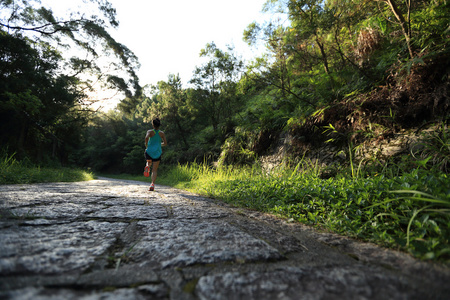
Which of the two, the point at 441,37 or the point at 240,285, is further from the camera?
the point at 441,37

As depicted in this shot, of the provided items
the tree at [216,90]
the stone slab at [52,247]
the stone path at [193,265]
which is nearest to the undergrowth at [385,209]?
the stone path at [193,265]

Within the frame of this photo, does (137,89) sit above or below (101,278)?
above

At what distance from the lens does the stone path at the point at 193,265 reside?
0.68 metres

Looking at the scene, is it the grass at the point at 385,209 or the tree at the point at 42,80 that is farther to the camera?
the tree at the point at 42,80

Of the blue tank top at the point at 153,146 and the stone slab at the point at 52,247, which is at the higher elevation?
the blue tank top at the point at 153,146

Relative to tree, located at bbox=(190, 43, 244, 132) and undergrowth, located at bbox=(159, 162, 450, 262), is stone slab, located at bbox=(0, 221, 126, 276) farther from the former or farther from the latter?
tree, located at bbox=(190, 43, 244, 132)

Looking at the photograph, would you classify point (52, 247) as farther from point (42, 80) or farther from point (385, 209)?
point (42, 80)

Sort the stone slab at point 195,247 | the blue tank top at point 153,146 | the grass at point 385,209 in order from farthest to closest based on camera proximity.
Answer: the blue tank top at point 153,146 < the grass at point 385,209 < the stone slab at point 195,247

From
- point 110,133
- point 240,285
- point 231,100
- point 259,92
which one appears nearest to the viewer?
point 240,285

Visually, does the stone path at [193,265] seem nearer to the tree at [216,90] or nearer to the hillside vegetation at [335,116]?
the hillside vegetation at [335,116]

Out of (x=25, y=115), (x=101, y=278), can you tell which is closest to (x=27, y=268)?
(x=101, y=278)

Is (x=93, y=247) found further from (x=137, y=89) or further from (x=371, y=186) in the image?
(x=137, y=89)

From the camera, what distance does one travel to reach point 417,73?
3004 mm

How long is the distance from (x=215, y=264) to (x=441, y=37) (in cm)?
454
